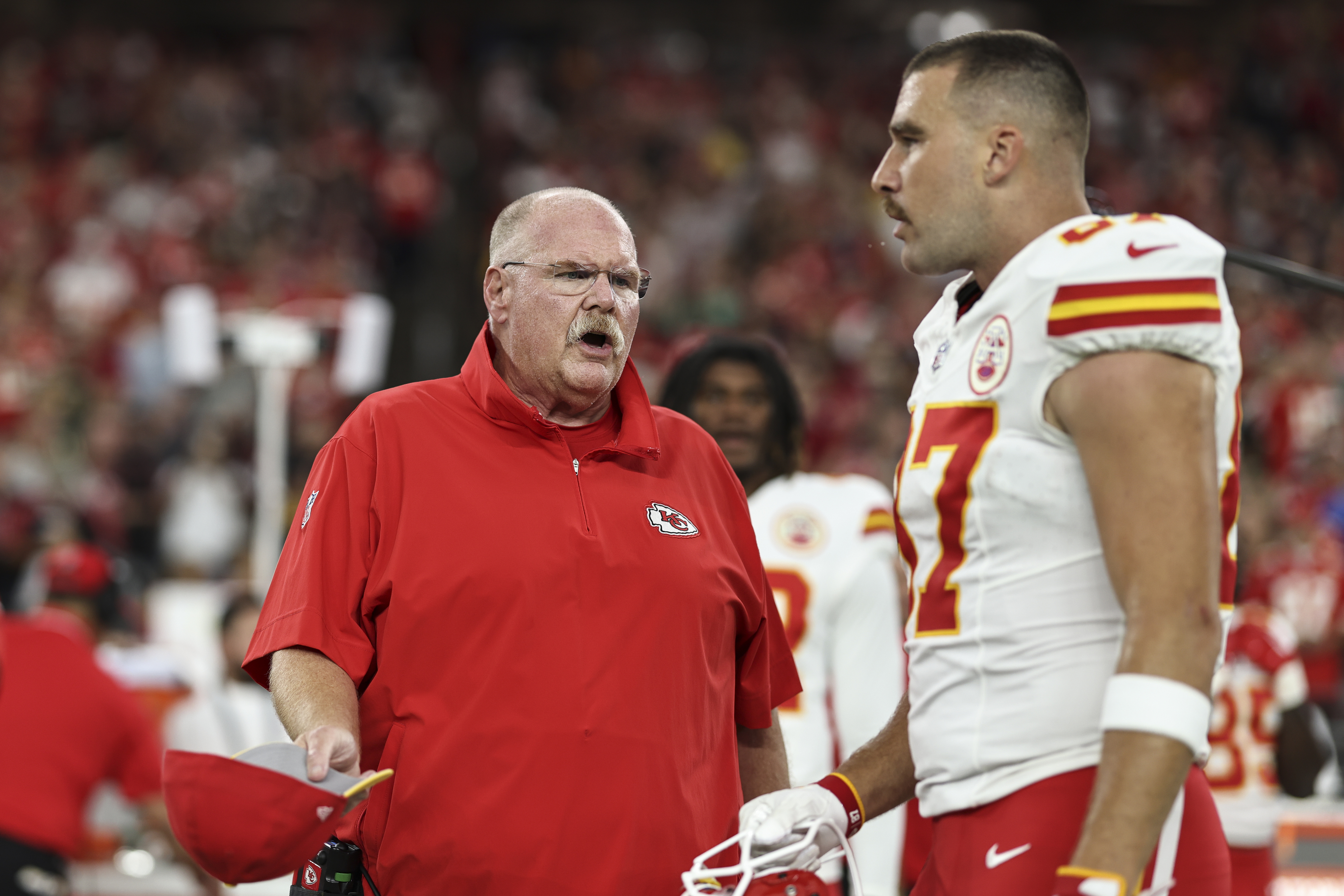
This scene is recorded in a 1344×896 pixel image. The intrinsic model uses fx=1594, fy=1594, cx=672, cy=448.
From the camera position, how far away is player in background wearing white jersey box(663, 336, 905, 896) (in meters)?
4.18

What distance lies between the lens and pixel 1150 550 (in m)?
1.95

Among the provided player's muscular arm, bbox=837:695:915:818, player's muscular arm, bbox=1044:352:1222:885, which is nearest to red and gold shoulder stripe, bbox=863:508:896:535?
player's muscular arm, bbox=837:695:915:818

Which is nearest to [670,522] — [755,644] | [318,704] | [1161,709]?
[755,644]

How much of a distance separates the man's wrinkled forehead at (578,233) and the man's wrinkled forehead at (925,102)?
27.6 inches

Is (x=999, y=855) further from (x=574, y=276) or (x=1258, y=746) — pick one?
(x=1258, y=746)

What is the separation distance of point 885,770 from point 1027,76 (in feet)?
3.50

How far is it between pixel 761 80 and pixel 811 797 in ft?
53.1

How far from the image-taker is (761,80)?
58.7 feet

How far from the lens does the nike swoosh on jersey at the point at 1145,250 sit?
6.68 ft

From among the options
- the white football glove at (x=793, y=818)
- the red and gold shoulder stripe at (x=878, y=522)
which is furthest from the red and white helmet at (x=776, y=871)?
the red and gold shoulder stripe at (x=878, y=522)

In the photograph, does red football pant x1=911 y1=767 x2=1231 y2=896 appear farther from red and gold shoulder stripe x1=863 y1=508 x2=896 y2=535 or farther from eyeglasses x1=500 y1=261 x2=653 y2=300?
red and gold shoulder stripe x1=863 y1=508 x2=896 y2=535

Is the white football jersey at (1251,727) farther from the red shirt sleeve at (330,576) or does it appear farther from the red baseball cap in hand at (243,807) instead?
the red baseball cap in hand at (243,807)

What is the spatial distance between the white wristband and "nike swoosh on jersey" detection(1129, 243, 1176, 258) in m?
0.53

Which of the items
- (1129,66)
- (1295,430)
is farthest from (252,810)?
(1129,66)
